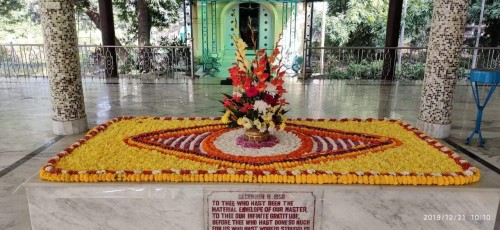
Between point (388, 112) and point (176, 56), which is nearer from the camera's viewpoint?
point (388, 112)

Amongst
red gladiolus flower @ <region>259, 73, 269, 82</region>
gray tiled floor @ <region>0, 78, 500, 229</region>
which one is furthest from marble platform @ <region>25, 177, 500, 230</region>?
red gladiolus flower @ <region>259, 73, 269, 82</region>

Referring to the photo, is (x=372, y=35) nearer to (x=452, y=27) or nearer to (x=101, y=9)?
(x=101, y=9)

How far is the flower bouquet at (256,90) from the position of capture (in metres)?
2.68

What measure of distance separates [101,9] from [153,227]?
847cm

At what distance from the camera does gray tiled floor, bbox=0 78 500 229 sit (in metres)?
3.51

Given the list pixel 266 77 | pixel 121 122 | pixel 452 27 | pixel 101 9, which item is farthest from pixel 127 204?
pixel 101 9

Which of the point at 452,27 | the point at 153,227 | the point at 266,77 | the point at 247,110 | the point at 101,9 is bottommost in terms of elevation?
the point at 153,227

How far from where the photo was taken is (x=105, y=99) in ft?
22.2

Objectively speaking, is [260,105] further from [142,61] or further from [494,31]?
[494,31]

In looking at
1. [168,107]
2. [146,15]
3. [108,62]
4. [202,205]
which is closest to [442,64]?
[202,205]

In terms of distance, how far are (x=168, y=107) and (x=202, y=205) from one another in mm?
3877

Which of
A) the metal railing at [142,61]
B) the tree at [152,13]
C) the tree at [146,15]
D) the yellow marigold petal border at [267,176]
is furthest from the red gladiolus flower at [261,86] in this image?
the tree at [152,13]

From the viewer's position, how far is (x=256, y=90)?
105 inches

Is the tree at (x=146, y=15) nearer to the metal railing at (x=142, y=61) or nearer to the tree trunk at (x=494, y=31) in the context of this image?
the metal railing at (x=142, y=61)
